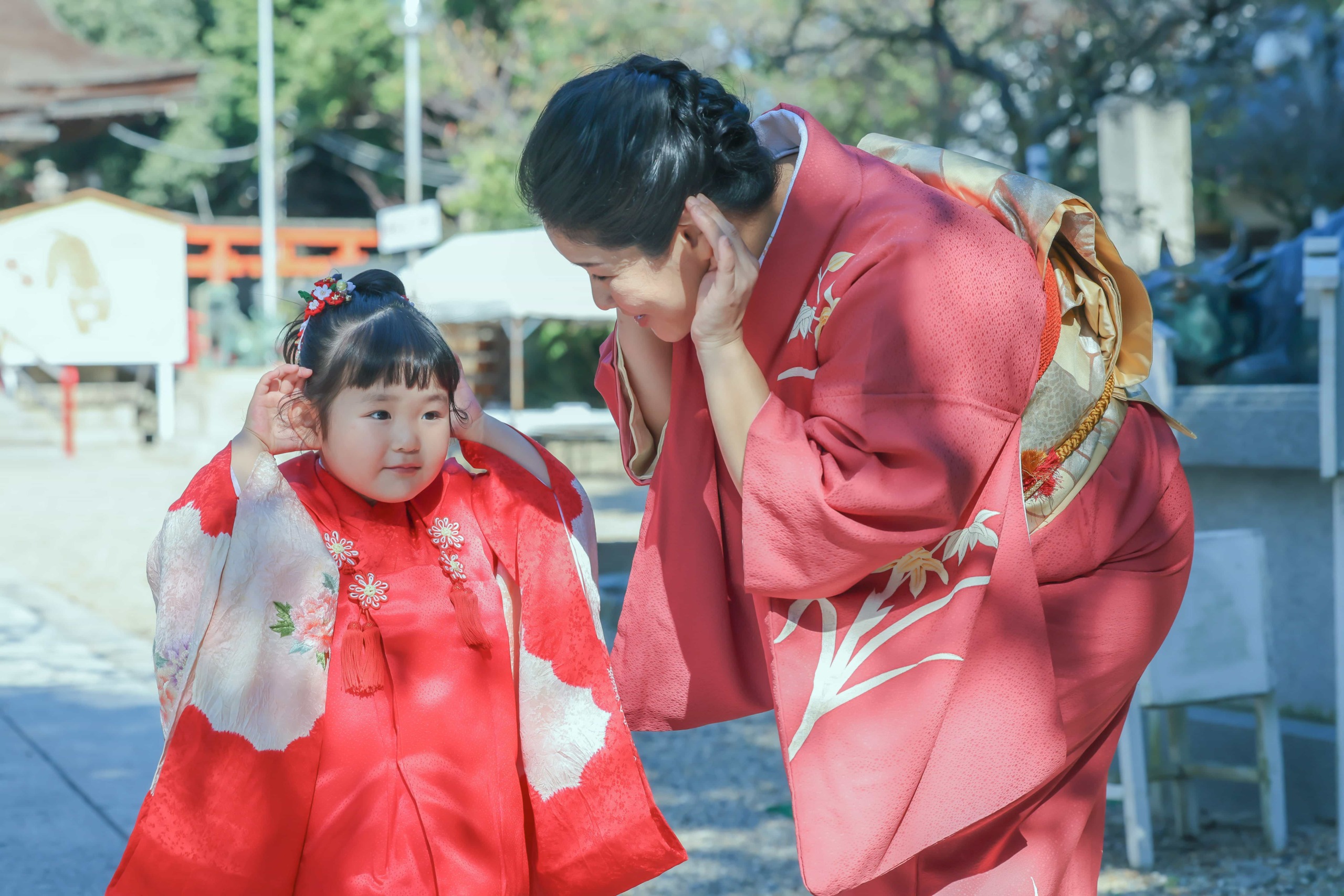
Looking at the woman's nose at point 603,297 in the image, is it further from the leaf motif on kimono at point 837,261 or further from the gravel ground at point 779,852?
the gravel ground at point 779,852

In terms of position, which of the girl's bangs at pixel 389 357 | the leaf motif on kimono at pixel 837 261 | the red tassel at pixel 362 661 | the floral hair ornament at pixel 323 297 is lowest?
the red tassel at pixel 362 661

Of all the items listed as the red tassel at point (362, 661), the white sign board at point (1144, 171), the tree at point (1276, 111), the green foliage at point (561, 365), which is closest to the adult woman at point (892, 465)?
the red tassel at point (362, 661)

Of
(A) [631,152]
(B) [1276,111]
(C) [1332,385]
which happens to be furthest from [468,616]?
(B) [1276,111]

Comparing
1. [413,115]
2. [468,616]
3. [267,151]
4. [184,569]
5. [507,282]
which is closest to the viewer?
[184,569]

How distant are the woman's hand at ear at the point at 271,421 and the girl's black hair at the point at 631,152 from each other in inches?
21.9

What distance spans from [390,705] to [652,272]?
0.85 meters

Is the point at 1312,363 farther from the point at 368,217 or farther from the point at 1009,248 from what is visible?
the point at 368,217

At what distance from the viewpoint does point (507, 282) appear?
10133 millimetres

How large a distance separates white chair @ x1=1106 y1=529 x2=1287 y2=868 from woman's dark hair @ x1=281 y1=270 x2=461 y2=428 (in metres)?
1.88

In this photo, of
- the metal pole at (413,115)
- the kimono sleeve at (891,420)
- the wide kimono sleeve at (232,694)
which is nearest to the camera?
the kimono sleeve at (891,420)

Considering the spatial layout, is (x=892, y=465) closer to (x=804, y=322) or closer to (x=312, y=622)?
(x=804, y=322)

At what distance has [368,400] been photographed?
1.94 metres

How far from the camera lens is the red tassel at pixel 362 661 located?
1932 millimetres

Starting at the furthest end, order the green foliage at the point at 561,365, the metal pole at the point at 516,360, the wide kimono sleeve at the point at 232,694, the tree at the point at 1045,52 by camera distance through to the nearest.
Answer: the green foliage at the point at 561,365, the metal pole at the point at 516,360, the tree at the point at 1045,52, the wide kimono sleeve at the point at 232,694
